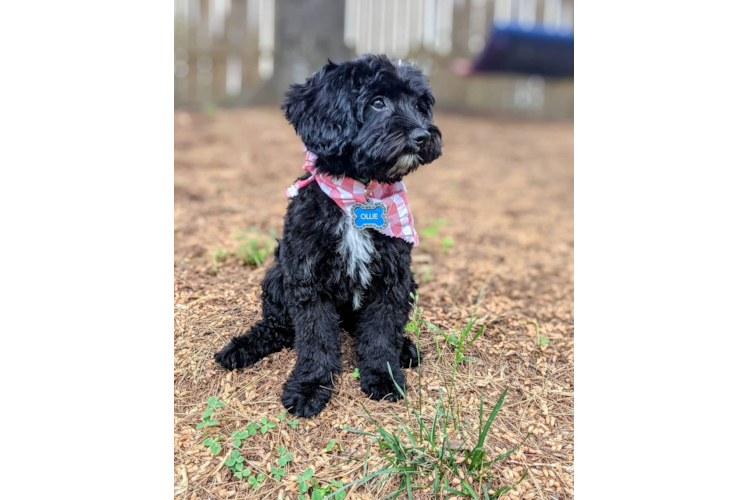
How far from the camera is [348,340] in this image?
146 inches

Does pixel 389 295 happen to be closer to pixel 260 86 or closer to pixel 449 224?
pixel 449 224

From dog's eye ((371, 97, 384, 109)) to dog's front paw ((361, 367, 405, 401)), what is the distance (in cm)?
153

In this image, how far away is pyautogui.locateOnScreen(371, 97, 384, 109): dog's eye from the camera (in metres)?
3.12

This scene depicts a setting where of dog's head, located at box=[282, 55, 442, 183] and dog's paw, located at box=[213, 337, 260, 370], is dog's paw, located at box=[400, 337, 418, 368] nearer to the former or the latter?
dog's paw, located at box=[213, 337, 260, 370]

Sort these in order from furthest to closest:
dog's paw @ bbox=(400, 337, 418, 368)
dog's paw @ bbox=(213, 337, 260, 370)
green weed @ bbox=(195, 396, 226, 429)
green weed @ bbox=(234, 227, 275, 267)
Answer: green weed @ bbox=(234, 227, 275, 267) → dog's paw @ bbox=(400, 337, 418, 368) → dog's paw @ bbox=(213, 337, 260, 370) → green weed @ bbox=(195, 396, 226, 429)

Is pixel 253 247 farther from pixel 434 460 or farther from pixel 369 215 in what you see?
pixel 434 460

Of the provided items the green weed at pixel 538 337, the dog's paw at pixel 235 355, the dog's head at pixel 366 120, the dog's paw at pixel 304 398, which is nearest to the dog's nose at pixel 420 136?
the dog's head at pixel 366 120

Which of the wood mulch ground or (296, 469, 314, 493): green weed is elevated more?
the wood mulch ground

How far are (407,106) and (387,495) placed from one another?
206 cm

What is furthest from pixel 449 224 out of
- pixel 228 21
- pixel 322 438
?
pixel 228 21

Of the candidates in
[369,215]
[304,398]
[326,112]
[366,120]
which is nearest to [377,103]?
[366,120]

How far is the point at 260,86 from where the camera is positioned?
9.98 m

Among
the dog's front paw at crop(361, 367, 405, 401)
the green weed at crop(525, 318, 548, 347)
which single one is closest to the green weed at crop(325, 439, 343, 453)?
the dog's front paw at crop(361, 367, 405, 401)

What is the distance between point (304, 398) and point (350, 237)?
0.95 m
